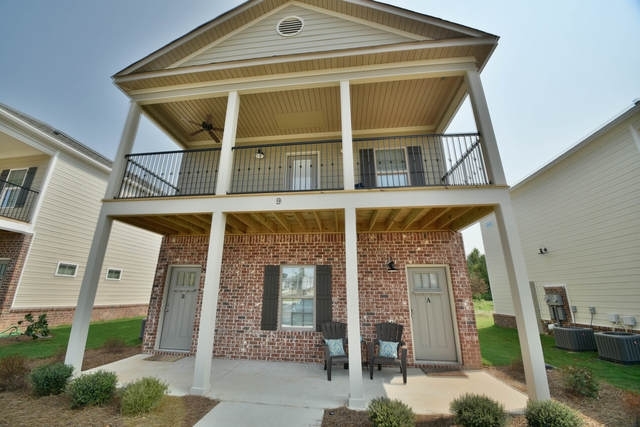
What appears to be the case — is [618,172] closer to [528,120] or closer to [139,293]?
[528,120]

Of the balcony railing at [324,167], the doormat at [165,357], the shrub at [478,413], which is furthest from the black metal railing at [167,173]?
the shrub at [478,413]

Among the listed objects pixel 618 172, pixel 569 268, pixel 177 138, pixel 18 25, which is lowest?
pixel 569 268

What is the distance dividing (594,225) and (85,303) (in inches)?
481

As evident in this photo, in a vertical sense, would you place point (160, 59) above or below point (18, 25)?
below

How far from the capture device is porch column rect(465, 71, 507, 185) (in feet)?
14.0

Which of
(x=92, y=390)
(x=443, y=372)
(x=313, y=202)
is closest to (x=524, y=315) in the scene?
(x=443, y=372)

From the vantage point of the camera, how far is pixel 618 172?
256 inches

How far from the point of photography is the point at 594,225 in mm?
7102

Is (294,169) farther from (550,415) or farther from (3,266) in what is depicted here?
(3,266)

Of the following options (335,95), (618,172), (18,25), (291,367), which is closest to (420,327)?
(291,367)

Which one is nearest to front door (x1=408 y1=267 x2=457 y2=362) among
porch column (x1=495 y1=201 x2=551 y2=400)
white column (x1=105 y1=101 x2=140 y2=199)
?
porch column (x1=495 y1=201 x2=551 y2=400)

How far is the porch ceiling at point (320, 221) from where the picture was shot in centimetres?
485

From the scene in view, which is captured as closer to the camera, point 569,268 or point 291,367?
point 291,367

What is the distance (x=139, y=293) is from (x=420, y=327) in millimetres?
13037
